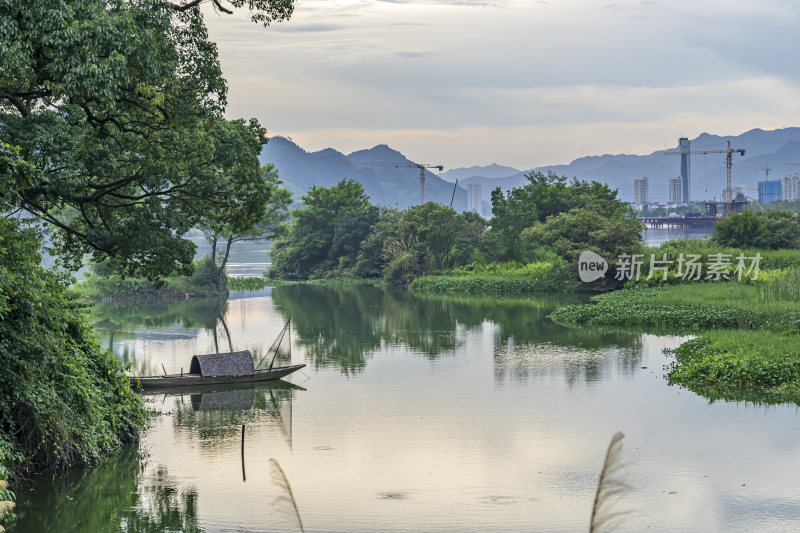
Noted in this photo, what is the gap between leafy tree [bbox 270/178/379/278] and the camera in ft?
191

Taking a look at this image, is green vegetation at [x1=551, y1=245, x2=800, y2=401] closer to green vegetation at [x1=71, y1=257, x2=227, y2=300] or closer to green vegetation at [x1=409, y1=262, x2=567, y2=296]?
green vegetation at [x1=409, y1=262, x2=567, y2=296]

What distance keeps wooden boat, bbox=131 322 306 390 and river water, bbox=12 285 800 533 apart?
32 centimetres

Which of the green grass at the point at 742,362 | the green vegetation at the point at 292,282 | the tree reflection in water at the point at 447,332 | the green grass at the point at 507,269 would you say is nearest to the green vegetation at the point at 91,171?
the tree reflection in water at the point at 447,332

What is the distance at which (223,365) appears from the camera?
1908cm

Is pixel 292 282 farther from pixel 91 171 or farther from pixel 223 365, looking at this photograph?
pixel 91 171

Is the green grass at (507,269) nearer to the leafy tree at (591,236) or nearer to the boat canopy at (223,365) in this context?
the leafy tree at (591,236)

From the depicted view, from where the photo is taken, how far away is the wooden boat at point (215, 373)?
18594mm

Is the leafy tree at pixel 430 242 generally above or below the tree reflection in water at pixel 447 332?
above

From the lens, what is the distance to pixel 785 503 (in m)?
11.3

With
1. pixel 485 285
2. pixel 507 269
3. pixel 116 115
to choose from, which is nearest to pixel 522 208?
pixel 507 269

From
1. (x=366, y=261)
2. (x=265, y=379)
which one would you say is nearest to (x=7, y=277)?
(x=265, y=379)

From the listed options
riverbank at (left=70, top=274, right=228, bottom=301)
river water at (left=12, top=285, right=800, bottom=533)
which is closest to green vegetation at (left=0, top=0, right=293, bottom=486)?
river water at (left=12, top=285, right=800, bottom=533)

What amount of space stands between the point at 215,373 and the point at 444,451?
A: 6.77 meters

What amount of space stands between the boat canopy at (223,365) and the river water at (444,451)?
0.46m
